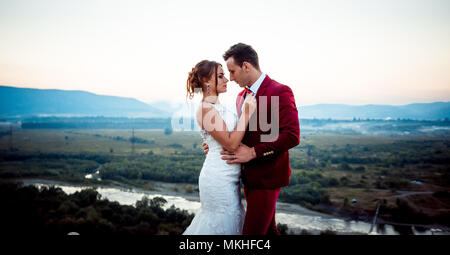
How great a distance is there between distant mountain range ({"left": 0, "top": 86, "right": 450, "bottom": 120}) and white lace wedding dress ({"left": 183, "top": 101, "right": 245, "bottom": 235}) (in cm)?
6955

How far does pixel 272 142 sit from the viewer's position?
2.03m

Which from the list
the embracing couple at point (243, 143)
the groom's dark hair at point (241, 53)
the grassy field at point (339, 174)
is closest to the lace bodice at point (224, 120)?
the embracing couple at point (243, 143)

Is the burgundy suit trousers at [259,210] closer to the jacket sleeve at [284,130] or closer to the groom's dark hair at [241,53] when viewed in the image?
the jacket sleeve at [284,130]

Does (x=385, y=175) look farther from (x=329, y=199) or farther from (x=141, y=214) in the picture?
(x=141, y=214)

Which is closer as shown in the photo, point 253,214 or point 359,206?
point 253,214

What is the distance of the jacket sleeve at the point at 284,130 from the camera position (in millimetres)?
2018

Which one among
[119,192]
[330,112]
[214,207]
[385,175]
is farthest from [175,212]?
[330,112]

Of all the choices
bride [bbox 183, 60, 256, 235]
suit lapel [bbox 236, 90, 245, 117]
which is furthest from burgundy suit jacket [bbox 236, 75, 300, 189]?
suit lapel [bbox 236, 90, 245, 117]

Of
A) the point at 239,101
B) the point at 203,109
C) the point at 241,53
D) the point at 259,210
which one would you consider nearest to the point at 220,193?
the point at 259,210

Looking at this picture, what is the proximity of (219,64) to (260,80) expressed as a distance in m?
0.33

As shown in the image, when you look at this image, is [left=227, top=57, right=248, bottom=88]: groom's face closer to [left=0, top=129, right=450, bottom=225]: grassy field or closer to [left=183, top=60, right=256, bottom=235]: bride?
[left=183, top=60, right=256, bottom=235]: bride

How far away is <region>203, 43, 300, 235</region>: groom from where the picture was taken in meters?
2.04

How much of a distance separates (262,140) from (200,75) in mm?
661

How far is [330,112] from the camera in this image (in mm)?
113875
